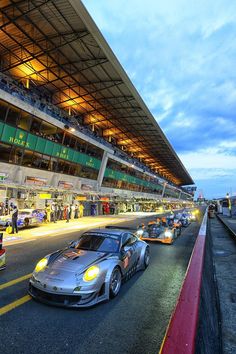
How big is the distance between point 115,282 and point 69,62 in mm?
22834

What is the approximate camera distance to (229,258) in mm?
11570

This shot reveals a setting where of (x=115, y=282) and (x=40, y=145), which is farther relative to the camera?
(x=40, y=145)

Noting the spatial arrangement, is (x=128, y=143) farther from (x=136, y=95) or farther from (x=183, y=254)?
(x=183, y=254)

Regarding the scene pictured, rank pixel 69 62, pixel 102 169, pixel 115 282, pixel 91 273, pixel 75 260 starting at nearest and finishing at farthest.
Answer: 1. pixel 91 273
2. pixel 75 260
3. pixel 115 282
4. pixel 69 62
5. pixel 102 169

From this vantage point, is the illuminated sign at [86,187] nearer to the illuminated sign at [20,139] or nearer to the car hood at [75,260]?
the illuminated sign at [20,139]

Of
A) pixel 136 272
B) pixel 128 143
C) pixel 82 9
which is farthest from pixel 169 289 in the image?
pixel 128 143

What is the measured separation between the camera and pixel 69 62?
23.2 m

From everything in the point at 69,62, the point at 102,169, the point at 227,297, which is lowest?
the point at 227,297

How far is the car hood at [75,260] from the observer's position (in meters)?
5.09

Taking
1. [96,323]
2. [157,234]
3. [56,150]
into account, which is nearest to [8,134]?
[56,150]

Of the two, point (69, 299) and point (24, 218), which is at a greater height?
point (69, 299)

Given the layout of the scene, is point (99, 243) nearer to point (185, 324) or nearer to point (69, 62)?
point (185, 324)

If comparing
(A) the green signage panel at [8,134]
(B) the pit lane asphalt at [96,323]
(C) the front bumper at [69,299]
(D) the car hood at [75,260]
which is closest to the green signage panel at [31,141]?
(A) the green signage panel at [8,134]

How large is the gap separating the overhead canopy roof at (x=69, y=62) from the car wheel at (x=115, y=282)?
1660 centimetres
